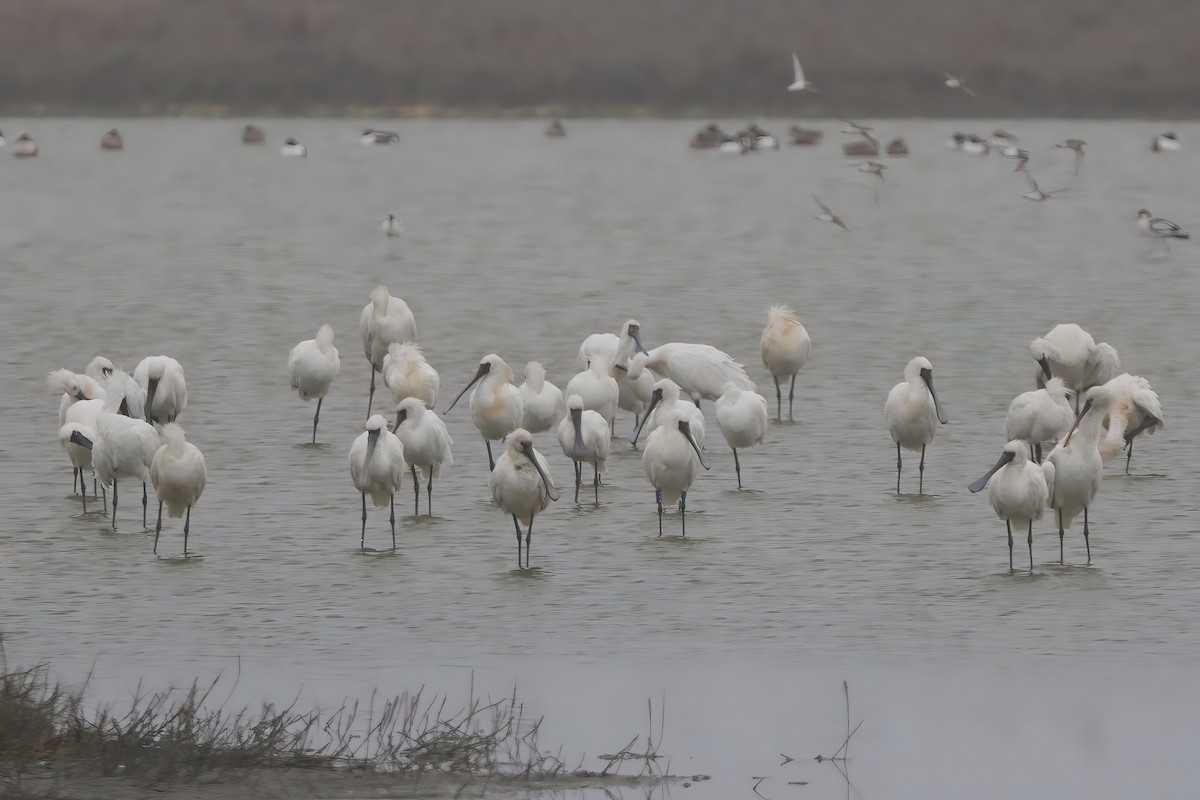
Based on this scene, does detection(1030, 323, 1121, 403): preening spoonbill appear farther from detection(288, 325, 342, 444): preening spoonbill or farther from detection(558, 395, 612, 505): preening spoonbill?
detection(288, 325, 342, 444): preening spoonbill

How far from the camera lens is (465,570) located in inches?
480

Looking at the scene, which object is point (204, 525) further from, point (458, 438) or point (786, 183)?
point (786, 183)

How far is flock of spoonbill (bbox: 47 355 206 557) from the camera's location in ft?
41.1

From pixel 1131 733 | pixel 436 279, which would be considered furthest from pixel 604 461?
pixel 436 279

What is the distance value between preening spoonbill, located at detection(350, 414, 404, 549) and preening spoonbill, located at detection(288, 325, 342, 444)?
3.41 meters

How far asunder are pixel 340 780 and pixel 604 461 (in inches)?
246

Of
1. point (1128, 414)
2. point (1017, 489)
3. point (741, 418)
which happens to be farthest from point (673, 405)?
point (1128, 414)

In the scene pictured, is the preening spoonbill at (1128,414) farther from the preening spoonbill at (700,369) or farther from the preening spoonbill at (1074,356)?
the preening spoonbill at (700,369)

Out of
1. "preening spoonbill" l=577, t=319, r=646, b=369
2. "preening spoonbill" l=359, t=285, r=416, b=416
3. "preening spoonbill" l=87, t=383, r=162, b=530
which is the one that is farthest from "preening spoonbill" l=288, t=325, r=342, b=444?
"preening spoonbill" l=87, t=383, r=162, b=530

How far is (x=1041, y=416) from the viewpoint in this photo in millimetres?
14016

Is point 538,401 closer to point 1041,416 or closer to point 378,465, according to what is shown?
point 378,465

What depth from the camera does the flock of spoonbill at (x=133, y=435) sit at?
41.1ft

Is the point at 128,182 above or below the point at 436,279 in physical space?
above

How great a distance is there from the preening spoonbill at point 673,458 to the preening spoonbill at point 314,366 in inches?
152
